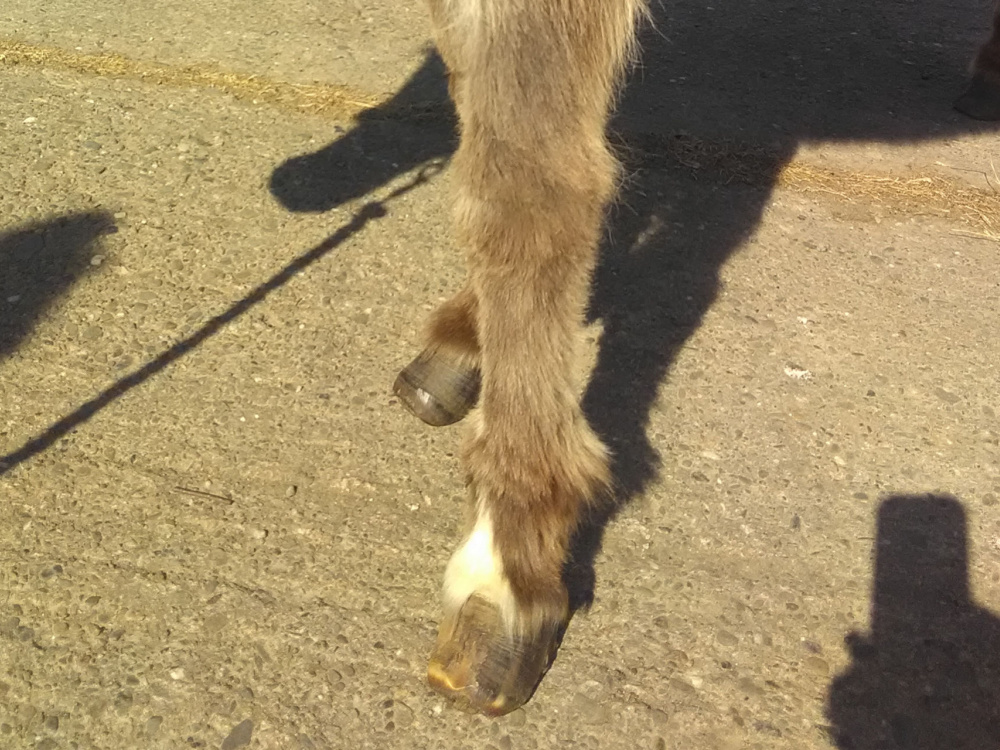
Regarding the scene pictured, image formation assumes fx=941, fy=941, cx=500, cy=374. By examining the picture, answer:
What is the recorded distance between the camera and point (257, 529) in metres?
2.28

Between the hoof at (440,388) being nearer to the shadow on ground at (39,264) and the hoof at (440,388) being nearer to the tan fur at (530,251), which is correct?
the tan fur at (530,251)

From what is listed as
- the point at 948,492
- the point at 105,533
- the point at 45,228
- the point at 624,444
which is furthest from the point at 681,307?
the point at 45,228

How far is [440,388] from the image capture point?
2488 mm

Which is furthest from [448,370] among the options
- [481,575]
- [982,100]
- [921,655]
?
[982,100]

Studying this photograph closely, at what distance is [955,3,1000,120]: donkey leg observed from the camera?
12.2 feet

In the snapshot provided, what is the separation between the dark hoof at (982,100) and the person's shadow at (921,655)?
84.1 inches

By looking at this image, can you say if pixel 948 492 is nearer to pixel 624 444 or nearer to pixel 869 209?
pixel 624 444

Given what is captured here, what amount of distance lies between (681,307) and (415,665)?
1.44 metres

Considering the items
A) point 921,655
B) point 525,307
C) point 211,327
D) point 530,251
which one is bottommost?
point 921,655

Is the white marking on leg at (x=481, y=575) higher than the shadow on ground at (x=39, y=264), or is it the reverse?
the white marking on leg at (x=481, y=575)

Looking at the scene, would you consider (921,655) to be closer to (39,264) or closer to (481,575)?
(481,575)

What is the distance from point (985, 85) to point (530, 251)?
9.78 ft

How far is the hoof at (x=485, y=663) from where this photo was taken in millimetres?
1902

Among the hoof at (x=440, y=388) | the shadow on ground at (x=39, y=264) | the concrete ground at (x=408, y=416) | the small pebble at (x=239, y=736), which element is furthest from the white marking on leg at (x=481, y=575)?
the shadow on ground at (x=39, y=264)
